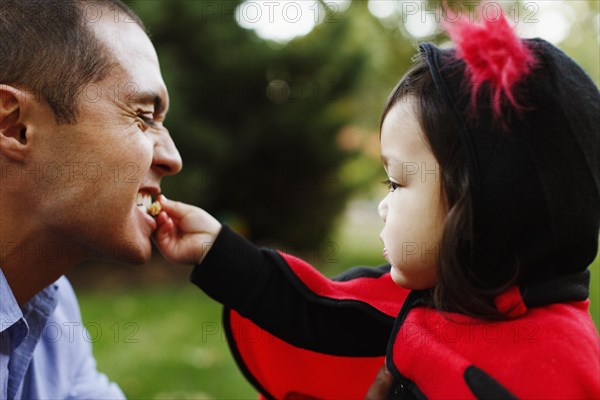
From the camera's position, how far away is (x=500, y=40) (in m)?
1.57

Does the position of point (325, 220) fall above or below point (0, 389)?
below

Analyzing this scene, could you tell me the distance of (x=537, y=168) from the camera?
149 centimetres

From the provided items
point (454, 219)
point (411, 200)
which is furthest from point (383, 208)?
point (454, 219)

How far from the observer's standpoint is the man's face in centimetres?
209

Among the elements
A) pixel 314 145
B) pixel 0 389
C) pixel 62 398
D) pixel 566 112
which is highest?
pixel 566 112

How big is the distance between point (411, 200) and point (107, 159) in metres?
1.00

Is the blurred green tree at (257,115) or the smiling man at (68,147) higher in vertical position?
the smiling man at (68,147)

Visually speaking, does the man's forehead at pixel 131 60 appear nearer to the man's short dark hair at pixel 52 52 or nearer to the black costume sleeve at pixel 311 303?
the man's short dark hair at pixel 52 52

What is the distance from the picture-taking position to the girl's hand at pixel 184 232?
211cm

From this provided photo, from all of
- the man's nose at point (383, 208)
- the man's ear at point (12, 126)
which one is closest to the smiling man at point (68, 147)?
the man's ear at point (12, 126)

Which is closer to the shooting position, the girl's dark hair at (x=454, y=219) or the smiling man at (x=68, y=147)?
the girl's dark hair at (x=454, y=219)

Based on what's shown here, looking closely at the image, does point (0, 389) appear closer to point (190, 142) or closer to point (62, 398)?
point (62, 398)

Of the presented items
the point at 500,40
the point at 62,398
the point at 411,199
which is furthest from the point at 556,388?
the point at 62,398

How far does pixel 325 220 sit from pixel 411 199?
340 inches
